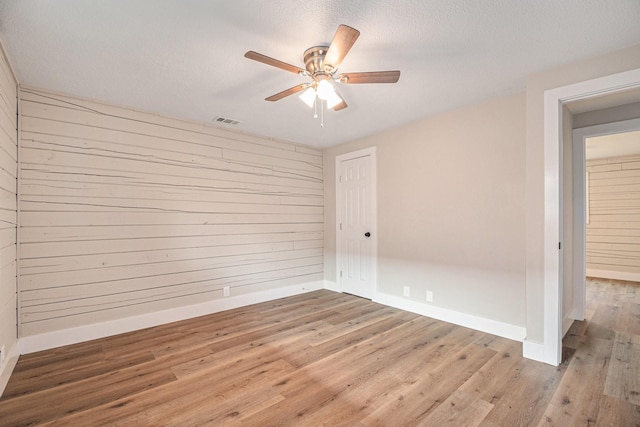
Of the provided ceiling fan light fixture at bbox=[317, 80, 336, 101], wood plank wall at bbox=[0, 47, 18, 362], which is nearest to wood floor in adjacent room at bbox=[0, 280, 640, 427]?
wood plank wall at bbox=[0, 47, 18, 362]

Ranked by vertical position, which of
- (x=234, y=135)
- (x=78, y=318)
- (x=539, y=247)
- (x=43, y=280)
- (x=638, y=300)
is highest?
(x=234, y=135)

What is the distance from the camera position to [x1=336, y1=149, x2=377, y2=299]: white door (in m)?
4.33

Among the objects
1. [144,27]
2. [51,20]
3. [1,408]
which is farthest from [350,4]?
[1,408]

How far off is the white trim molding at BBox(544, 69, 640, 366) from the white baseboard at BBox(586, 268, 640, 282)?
505 centimetres

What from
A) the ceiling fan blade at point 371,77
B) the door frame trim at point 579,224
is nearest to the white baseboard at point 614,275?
the door frame trim at point 579,224

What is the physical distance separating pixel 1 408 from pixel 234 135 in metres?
3.35

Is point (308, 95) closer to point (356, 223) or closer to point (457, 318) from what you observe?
point (356, 223)

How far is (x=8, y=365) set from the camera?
91.7 inches

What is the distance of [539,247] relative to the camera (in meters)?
2.49

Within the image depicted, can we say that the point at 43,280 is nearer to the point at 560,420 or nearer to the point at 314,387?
the point at 314,387

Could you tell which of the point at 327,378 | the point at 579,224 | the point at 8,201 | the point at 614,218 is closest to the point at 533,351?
the point at 327,378

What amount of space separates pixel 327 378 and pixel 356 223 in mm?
2643

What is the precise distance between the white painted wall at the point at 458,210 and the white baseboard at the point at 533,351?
0.38 meters

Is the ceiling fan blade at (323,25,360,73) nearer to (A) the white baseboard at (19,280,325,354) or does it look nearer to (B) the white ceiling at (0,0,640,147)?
(B) the white ceiling at (0,0,640,147)
